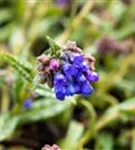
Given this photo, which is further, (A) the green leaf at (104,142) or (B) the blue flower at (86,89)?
(A) the green leaf at (104,142)

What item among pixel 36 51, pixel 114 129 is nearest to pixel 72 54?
pixel 114 129

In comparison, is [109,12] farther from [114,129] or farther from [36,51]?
[114,129]

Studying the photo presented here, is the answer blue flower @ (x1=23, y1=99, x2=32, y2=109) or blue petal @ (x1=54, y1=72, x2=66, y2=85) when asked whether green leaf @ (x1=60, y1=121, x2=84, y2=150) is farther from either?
blue petal @ (x1=54, y1=72, x2=66, y2=85)

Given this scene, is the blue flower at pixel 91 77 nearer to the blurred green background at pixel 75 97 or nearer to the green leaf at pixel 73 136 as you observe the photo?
the blurred green background at pixel 75 97

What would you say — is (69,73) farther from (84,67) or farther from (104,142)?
(104,142)

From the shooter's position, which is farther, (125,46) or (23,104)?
(125,46)

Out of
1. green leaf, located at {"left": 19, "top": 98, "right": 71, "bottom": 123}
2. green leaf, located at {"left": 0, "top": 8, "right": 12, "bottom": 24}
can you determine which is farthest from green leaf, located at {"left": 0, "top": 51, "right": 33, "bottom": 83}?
green leaf, located at {"left": 0, "top": 8, "right": 12, "bottom": 24}

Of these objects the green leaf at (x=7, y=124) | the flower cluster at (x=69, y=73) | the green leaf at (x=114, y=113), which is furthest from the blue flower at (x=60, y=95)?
the green leaf at (x=114, y=113)
